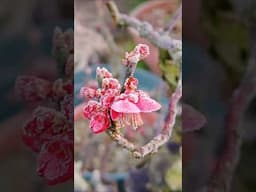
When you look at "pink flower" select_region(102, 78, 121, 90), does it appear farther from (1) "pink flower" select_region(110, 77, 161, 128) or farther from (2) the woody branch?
(2) the woody branch

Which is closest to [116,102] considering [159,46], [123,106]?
[123,106]

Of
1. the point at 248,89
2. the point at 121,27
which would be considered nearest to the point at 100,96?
the point at 121,27

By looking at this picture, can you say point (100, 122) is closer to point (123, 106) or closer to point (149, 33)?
point (123, 106)

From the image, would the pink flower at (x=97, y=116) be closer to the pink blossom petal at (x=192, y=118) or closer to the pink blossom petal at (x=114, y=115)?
the pink blossom petal at (x=114, y=115)

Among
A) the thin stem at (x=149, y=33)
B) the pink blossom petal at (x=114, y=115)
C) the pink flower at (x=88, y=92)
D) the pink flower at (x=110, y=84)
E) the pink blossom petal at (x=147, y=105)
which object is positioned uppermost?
the thin stem at (x=149, y=33)

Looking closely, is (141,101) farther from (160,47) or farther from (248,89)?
(248,89)

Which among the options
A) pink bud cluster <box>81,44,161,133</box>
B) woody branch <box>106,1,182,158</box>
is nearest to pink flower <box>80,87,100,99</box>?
pink bud cluster <box>81,44,161,133</box>

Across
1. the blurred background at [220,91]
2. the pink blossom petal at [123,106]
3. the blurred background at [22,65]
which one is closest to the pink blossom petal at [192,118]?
the blurred background at [220,91]
